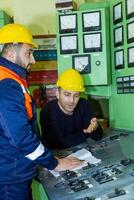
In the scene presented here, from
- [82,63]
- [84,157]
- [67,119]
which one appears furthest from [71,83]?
[84,157]

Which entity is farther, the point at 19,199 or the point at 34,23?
the point at 34,23

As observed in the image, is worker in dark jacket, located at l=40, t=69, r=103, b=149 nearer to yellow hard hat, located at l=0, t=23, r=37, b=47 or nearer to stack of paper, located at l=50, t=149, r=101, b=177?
stack of paper, located at l=50, t=149, r=101, b=177

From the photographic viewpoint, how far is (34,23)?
10.4 ft

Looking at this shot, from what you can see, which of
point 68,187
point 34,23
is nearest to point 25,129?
point 68,187

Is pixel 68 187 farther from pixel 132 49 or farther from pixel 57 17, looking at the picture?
pixel 57 17

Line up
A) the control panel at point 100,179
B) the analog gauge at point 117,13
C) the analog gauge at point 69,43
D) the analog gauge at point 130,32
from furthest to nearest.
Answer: the analog gauge at point 69,43
the analog gauge at point 117,13
the analog gauge at point 130,32
the control panel at point 100,179

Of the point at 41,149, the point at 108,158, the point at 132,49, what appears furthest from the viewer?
the point at 132,49

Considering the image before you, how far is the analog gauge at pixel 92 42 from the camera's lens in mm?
2693

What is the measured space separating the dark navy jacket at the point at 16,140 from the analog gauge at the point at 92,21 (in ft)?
3.74

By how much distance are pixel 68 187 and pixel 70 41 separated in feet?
5.01

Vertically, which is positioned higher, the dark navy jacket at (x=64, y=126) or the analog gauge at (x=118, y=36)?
the analog gauge at (x=118, y=36)

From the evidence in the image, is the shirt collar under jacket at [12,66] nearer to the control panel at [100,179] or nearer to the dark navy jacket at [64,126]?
the control panel at [100,179]

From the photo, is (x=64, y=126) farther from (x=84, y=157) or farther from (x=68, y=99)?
(x=84, y=157)

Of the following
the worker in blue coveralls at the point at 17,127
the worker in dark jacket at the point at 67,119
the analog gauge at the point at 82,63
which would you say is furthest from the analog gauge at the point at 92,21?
the worker in blue coveralls at the point at 17,127
